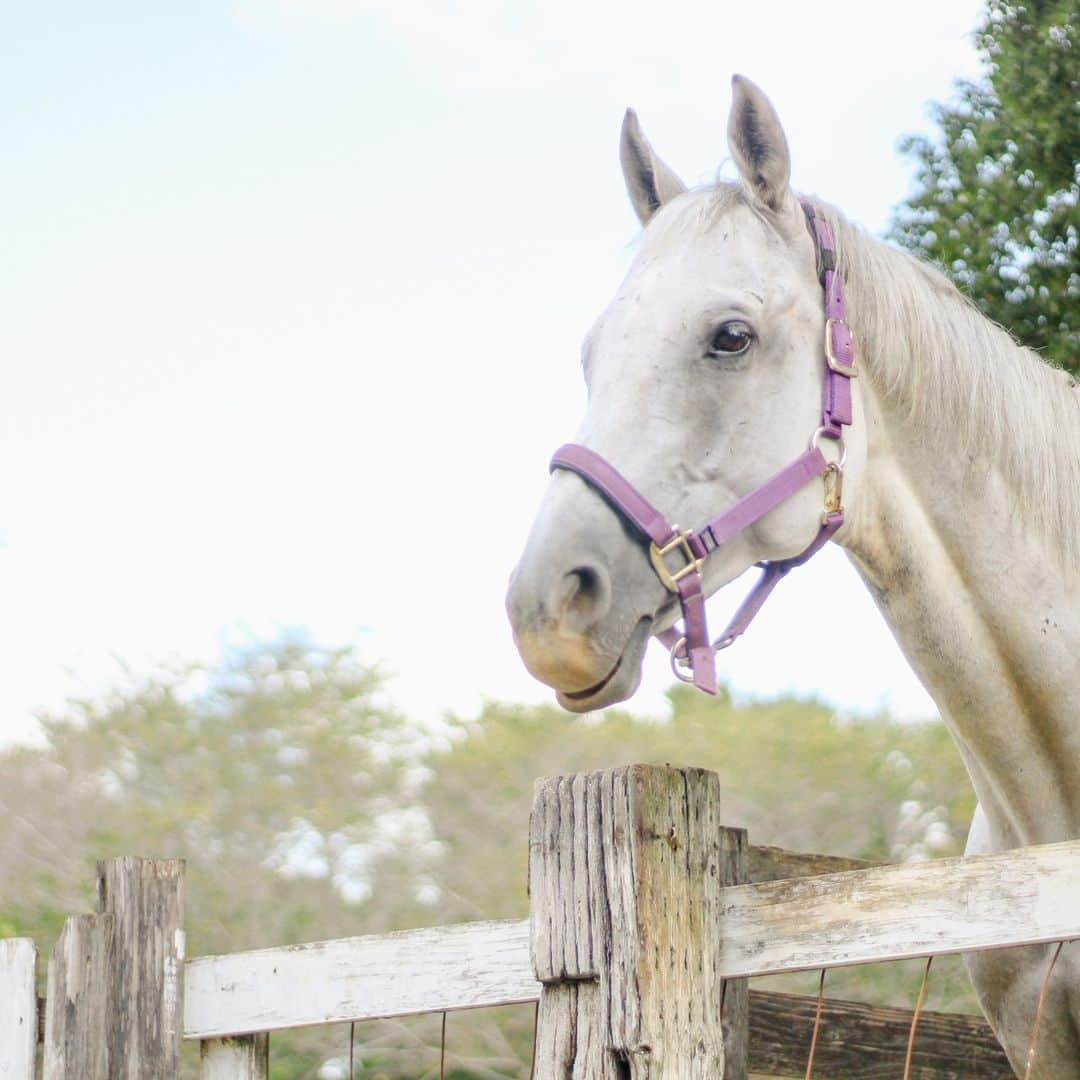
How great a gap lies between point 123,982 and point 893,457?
1.80 meters

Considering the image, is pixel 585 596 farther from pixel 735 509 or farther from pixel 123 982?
pixel 123 982

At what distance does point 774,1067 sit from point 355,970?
1.59 m

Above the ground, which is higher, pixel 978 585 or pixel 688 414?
pixel 688 414

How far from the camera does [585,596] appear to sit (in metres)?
2.49

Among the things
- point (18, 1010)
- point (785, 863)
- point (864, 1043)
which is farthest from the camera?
point (864, 1043)

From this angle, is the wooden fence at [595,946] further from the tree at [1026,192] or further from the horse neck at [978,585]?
the tree at [1026,192]

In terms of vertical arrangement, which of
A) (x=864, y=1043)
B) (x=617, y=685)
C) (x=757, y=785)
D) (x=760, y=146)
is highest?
(x=757, y=785)

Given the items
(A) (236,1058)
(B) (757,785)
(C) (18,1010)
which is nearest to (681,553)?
(A) (236,1058)

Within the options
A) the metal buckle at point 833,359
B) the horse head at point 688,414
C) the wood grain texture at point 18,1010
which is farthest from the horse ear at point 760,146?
the wood grain texture at point 18,1010

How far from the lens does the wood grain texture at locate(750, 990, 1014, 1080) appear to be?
3777 mm

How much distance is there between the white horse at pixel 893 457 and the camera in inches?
107

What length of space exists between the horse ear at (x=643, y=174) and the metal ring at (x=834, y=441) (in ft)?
2.41

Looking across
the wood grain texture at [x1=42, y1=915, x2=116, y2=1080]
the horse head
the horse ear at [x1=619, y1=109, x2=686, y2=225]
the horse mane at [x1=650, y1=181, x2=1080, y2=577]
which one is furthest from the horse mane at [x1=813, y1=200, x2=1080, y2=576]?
the wood grain texture at [x1=42, y1=915, x2=116, y2=1080]

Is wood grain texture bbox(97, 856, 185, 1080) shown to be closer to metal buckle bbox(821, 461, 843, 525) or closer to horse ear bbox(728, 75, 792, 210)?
metal buckle bbox(821, 461, 843, 525)
